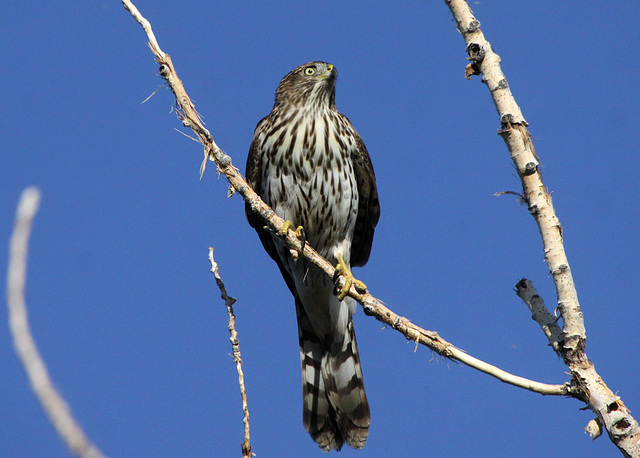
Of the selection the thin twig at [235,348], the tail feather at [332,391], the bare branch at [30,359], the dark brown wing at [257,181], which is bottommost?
the bare branch at [30,359]

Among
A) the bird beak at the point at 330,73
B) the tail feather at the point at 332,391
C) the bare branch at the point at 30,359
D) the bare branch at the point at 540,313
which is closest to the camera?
the bare branch at the point at 30,359

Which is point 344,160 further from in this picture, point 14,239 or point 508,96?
point 14,239

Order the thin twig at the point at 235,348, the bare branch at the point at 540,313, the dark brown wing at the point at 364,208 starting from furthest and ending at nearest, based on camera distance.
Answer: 1. the dark brown wing at the point at 364,208
2. the bare branch at the point at 540,313
3. the thin twig at the point at 235,348

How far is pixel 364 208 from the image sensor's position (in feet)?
20.2

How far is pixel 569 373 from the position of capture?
3078mm

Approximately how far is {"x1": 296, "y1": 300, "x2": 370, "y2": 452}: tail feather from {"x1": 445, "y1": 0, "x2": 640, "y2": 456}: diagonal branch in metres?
2.81

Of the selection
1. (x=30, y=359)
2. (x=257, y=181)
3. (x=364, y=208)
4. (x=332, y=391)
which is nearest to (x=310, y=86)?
(x=257, y=181)

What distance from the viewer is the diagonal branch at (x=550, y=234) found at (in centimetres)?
289

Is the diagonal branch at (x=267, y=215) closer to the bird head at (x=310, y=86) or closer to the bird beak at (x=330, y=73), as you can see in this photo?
the bird head at (x=310, y=86)

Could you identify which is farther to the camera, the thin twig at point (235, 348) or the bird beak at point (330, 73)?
the bird beak at point (330, 73)

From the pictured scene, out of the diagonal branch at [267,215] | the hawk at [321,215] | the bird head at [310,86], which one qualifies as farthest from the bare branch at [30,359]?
the bird head at [310,86]

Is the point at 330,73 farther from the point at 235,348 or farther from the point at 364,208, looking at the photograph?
the point at 235,348

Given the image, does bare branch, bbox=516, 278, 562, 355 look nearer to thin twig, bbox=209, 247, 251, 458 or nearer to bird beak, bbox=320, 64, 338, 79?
thin twig, bbox=209, 247, 251, 458

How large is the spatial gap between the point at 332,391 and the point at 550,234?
3227 mm
